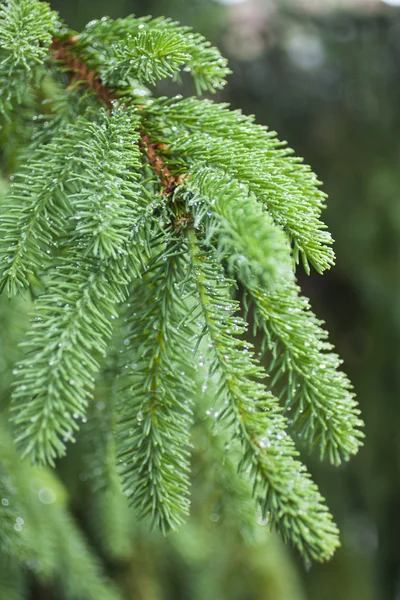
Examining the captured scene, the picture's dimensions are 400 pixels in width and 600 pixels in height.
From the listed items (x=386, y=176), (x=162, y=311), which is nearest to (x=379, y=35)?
(x=386, y=176)

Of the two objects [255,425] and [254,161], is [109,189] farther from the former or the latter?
[255,425]

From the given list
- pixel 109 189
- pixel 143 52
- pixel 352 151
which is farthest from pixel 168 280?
pixel 352 151

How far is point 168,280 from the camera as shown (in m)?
0.53

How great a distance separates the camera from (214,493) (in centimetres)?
81

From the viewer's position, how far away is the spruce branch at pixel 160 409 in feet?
1.64

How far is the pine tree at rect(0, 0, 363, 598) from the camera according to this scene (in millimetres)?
454

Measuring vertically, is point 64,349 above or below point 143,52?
below

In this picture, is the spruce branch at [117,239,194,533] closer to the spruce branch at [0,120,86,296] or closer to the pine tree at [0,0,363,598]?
the pine tree at [0,0,363,598]

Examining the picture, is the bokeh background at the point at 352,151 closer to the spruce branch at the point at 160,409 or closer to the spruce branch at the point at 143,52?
the spruce branch at the point at 143,52

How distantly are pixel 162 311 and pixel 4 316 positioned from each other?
1.48 feet

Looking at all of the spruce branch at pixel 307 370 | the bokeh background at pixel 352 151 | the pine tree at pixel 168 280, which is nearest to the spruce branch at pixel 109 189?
the pine tree at pixel 168 280

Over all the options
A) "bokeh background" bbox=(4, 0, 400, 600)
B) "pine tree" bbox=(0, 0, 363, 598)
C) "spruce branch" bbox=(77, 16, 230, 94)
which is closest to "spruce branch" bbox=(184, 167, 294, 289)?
"pine tree" bbox=(0, 0, 363, 598)

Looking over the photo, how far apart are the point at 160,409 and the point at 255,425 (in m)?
0.09

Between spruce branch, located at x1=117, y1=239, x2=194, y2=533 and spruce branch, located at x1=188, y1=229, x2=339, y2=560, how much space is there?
3 cm
